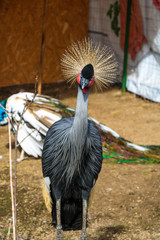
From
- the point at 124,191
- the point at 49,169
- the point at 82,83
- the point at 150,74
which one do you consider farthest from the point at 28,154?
the point at 150,74

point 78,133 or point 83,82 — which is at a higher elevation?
point 83,82

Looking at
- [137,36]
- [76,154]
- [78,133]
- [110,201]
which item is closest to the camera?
[78,133]

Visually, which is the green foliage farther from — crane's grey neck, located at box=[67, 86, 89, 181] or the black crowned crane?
crane's grey neck, located at box=[67, 86, 89, 181]

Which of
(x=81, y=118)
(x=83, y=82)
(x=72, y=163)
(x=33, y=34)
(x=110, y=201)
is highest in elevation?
(x=33, y=34)

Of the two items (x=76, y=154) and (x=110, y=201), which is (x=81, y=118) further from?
(x=110, y=201)

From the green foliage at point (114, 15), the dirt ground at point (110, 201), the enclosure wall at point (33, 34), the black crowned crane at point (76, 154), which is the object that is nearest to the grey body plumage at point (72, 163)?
the black crowned crane at point (76, 154)

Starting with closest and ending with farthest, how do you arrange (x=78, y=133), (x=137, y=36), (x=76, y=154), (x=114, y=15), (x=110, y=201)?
1. (x=78, y=133)
2. (x=76, y=154)
3. (x=110, y=201)
4. (x=137, y=36)
5. (x=114, y=15)

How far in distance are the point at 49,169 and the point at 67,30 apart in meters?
6.69

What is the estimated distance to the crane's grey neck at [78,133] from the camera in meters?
2.81

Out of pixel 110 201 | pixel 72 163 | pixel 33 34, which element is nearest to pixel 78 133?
pixel 72 163

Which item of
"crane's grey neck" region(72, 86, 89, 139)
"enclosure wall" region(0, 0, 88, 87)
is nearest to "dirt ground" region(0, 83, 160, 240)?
"crane's grey neck" region(72, 86, 89, 139)

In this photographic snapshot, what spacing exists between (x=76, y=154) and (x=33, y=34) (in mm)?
6451

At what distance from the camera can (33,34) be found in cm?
888

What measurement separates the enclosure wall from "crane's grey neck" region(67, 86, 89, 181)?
5953 mm
